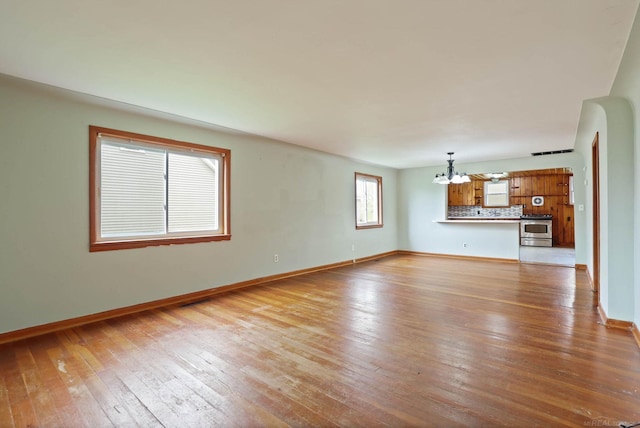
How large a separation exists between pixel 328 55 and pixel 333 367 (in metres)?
2.27

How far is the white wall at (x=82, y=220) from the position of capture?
2842mm

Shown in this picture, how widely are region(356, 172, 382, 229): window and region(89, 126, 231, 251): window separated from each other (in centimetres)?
352

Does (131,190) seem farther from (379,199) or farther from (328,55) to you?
(379,199)

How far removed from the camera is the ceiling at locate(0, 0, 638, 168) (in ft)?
5.91

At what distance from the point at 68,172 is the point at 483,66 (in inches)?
154

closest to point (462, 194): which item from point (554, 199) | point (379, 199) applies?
point (554, 199)

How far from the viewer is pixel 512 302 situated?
388 centimetres

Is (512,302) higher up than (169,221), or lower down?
lower down

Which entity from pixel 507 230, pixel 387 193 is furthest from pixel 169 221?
pixel 507 230

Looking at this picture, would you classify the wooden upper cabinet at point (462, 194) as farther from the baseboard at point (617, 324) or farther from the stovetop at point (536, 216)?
the baseboard at point (617, 324)

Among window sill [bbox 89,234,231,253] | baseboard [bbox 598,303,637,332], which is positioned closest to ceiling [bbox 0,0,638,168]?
window sill [bbox 89,234,231,253]

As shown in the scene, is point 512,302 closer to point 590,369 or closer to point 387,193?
point 590,369

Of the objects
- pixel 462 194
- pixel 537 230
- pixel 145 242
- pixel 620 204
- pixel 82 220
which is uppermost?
pixel 462 194

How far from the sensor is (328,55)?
7.55 ft
